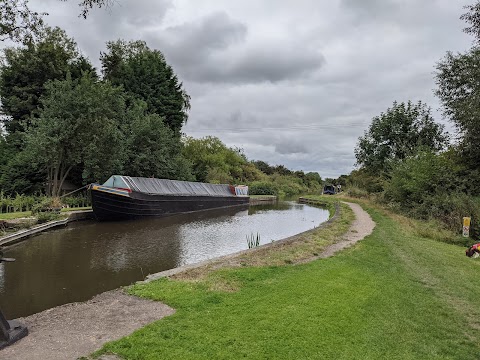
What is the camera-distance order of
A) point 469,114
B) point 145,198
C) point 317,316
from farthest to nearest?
point 145,198 < point 469,114 < point 317,316

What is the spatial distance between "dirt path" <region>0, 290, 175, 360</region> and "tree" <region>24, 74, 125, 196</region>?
14.9 metres

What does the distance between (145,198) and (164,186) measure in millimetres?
3279

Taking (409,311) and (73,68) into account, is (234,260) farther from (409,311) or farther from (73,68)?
(73,68)

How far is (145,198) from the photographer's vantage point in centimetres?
1816

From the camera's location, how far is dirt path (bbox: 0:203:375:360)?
3227mm

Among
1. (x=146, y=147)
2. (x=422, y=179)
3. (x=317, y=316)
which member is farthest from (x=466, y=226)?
(x=146, y=147)

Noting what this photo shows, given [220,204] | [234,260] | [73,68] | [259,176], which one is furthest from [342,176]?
[234,260]

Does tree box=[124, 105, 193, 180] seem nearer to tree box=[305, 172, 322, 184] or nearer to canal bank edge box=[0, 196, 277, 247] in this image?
canal bank edge box=[0, 196, 277, 247]

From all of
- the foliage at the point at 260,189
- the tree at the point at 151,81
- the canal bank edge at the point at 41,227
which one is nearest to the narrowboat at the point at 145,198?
the canal bank edge at the point at 41,227

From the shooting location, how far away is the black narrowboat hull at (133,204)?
53.2 ft

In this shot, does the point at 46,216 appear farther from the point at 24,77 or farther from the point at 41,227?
the point at 24,77

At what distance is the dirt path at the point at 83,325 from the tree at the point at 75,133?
14866mm

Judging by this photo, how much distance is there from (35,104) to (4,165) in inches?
165

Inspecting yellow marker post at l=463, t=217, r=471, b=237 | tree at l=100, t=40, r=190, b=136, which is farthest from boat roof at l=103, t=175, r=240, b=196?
yellow marker post at l=463, t=217, r=471, b=237
